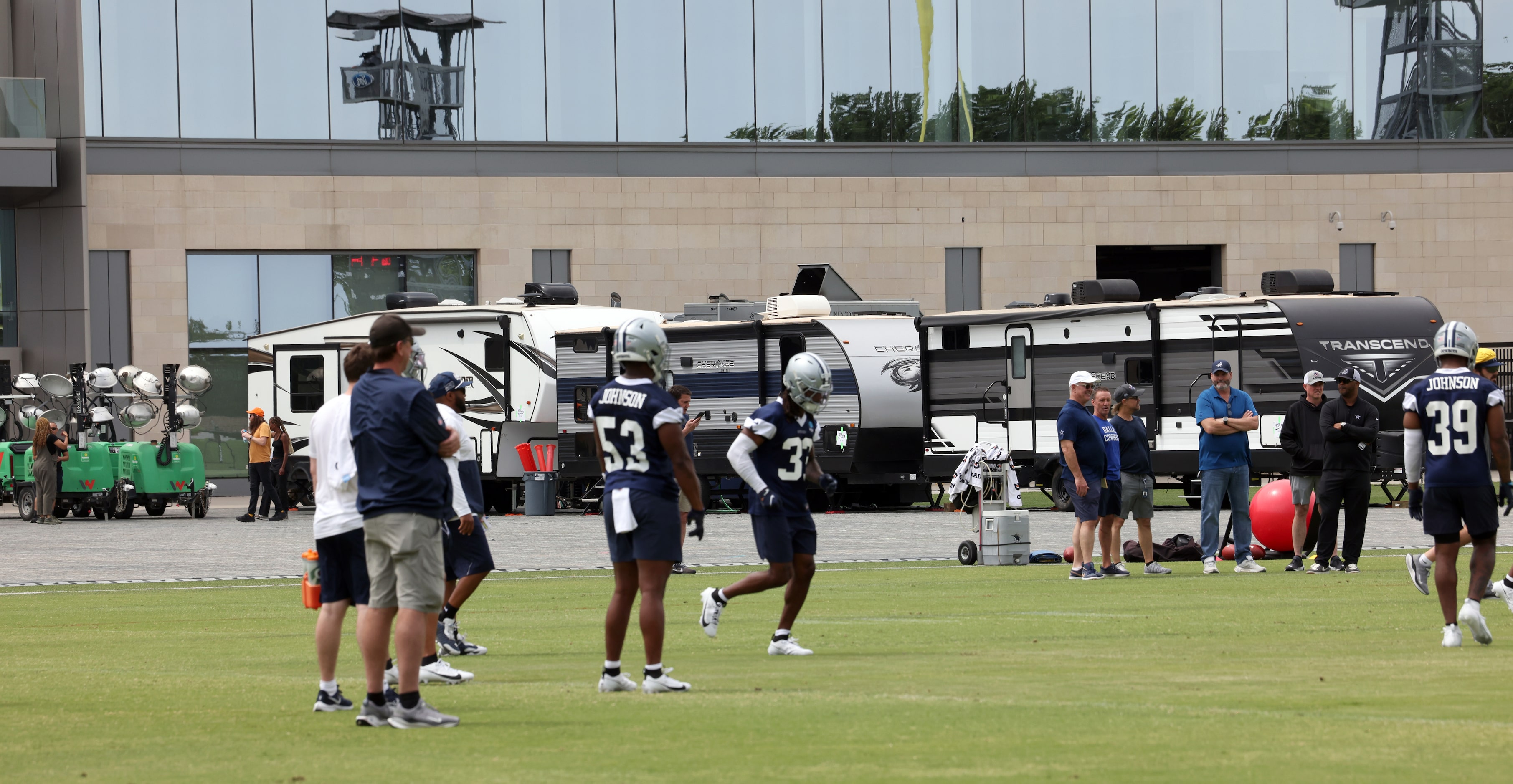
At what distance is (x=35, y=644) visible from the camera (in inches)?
492

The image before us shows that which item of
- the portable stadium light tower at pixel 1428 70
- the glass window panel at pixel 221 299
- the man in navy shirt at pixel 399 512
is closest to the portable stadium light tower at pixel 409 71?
the glass window panel at pixel 221 299

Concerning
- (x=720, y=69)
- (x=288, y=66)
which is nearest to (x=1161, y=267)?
(x=720, y=69)

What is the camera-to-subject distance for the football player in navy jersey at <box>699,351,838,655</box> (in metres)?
10.9

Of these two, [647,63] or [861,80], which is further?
[861,80]

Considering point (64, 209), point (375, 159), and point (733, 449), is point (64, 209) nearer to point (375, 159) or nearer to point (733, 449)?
point (375, 159)

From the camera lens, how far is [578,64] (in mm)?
42875

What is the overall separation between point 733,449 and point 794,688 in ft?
6.38

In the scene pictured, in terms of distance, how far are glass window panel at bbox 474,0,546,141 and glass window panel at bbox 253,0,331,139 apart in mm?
3521

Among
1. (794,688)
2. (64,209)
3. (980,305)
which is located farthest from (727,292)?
(794,688)

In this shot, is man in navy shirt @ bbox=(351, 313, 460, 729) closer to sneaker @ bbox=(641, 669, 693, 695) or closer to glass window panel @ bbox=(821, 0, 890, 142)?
sneaker @ bbox=(641, 669, 693, 695)

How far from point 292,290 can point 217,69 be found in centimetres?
517

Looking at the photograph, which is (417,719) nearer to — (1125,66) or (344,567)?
(344,567)

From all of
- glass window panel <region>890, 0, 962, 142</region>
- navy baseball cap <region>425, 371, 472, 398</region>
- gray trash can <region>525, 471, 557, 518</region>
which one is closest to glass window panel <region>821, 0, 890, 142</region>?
glass window panel <region>890, 0, 962, 142</region>

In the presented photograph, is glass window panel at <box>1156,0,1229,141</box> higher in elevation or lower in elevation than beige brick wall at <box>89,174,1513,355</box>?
higher
